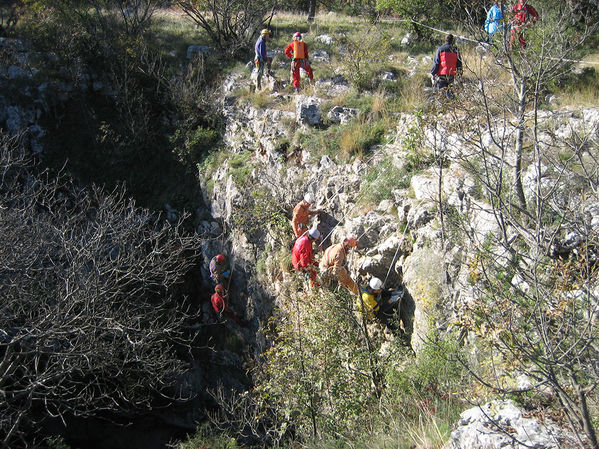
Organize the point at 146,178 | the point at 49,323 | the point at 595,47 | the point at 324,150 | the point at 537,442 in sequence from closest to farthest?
the point at 537,442
the point at 49,323
the point at 324,150
the point at 595,47
the point at 146,178

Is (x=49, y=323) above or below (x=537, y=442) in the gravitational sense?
below

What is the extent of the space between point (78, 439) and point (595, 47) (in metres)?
15.2

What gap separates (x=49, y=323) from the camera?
7176 mm

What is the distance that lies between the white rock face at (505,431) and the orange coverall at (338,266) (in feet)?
10.9

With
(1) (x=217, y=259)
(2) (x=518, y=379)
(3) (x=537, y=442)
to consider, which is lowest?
(1) (x=217, y=259)

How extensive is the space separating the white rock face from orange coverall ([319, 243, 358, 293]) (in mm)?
3326

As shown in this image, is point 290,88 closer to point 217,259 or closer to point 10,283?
point 217,259

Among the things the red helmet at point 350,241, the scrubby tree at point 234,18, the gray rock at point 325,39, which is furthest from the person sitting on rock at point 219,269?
the gray rock at point 325,39

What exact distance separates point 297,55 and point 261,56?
4.59 feet

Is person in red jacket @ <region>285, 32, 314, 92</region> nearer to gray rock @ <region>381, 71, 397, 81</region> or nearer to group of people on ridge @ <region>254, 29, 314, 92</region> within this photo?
group of people on ridge @ <region>254, 29, 314, 92</region>

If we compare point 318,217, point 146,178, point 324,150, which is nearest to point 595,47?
point 324,150

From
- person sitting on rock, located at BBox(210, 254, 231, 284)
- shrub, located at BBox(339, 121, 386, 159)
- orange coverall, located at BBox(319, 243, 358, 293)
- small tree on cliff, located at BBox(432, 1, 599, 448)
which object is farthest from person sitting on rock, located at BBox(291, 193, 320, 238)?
small tree on cliff, located at BBox(432, 1, 599, 448)

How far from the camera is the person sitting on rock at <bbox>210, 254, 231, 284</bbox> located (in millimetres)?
10398

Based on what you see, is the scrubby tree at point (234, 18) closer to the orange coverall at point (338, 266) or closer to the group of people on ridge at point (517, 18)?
the group of people on ridge at point (517, 18)
